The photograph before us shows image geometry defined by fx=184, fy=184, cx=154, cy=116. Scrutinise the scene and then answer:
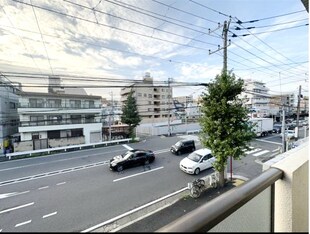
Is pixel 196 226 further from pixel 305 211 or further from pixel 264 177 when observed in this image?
pixel 305 211

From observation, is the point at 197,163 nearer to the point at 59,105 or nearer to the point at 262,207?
the point at 262,207

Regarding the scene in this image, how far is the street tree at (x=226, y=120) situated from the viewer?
7.92 meters

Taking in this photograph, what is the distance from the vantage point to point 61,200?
7.98 meters

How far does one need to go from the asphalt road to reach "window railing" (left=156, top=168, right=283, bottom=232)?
4400 millimetres

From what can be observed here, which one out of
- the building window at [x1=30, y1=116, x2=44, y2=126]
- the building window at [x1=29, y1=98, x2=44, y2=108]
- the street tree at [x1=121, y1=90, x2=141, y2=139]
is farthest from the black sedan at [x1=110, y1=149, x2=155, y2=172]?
the building window at [x1=29, y1=98, x2=44, y2=108]

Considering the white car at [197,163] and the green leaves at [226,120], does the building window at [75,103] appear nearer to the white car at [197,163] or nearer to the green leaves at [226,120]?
the white car at [197,163]

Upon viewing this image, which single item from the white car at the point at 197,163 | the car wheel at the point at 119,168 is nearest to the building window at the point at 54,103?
the car wheel at the point at 119,168

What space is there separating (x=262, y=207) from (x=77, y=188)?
963cm

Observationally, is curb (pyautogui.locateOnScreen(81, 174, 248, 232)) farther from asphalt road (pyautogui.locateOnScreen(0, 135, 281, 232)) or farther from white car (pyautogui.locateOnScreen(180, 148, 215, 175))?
white car (pyautogui.locateOnScreen(180, 148, 215, 175))

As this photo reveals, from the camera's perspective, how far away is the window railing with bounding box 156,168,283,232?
0.62 meters

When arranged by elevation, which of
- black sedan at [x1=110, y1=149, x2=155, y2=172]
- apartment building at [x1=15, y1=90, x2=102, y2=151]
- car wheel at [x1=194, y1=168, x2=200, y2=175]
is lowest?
car wheel at [x1=194, y1=168, x2=200, y2=175]

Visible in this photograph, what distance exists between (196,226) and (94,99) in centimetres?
2311

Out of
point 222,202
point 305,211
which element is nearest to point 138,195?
point 305,211

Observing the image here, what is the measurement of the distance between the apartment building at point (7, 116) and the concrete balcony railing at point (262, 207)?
21.8 meters
